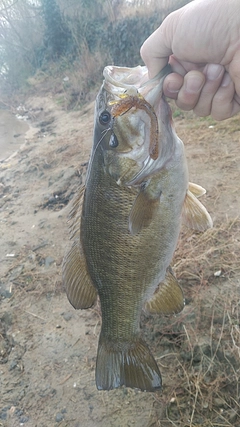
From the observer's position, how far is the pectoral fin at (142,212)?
149 centimetres

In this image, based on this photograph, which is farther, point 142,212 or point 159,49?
point 159,49

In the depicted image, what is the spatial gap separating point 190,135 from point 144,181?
448 cm

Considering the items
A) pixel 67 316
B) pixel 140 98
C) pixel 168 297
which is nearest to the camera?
pixel 140 98

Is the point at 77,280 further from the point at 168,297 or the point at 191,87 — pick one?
the point at 191,87

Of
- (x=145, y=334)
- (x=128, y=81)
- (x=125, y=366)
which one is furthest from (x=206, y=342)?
(x=128, y=81)

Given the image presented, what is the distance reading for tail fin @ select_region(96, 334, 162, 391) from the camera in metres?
1.84

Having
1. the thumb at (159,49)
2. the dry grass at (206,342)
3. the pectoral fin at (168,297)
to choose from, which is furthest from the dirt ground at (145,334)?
the thumb at (159,49)

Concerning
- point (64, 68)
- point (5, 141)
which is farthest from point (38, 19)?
point (5, 141)

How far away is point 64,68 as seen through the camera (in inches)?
589

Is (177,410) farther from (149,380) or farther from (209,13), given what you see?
(209,13)

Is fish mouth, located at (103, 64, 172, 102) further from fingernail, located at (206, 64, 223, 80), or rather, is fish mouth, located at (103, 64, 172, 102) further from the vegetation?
the vegetation

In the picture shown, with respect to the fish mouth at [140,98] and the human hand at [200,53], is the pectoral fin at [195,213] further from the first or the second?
the human hand at [200,53]

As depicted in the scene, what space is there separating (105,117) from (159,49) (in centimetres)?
56

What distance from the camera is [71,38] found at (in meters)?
15.6
